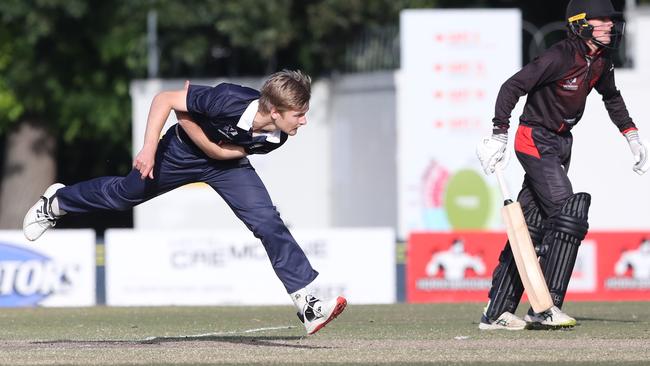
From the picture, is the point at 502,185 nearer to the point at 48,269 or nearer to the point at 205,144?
the point at 205,144

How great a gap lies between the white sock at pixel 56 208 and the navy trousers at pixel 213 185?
4.4 inches

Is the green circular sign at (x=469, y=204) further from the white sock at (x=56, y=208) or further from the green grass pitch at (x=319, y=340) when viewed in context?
the white sock at (x=56, y=208)

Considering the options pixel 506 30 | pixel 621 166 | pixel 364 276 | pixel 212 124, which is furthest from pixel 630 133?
pixel 621 166

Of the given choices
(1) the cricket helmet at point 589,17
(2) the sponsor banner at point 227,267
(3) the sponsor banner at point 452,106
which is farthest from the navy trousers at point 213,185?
(3) the sponsor banner at point 452,106

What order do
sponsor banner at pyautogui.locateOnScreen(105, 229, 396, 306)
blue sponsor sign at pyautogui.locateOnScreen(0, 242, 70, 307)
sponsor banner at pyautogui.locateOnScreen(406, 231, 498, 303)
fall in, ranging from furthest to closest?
sponsor banner at pyautogui.locateOnScreen(406, 231, 498, 303) < sponsor banner at pyautogui.locateOnScreen(105, 229, 396, 306) < blue sponsor sign at pyautogui.locateOnScreen(0, 242, 70, 307)

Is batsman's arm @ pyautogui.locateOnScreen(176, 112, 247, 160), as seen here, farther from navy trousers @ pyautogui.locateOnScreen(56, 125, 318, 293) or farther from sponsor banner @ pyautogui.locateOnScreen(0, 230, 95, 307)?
sponsor banner @ pyautogui.locateOnScreen(0, 230, 95, 307)

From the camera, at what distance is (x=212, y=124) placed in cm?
860

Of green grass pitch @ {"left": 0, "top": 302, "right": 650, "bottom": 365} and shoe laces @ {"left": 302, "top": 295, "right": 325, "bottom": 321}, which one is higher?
shoe laces @ {"left": 302, "top": 295, "right": 325, "bottom": 321}

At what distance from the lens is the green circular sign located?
21844 millimetres

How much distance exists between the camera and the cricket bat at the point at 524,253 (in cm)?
951

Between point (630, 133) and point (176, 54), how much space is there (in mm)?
18418

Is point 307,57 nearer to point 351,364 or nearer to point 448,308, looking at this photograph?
point 448,308

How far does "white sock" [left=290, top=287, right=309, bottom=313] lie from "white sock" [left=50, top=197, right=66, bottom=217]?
157cm

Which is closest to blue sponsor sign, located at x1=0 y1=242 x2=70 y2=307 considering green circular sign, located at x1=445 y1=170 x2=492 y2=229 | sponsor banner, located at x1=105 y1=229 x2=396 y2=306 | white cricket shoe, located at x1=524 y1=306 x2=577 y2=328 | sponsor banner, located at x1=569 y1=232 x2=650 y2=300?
sponsor banner, located at x1=105 y1=229 x2=396 y2=306
